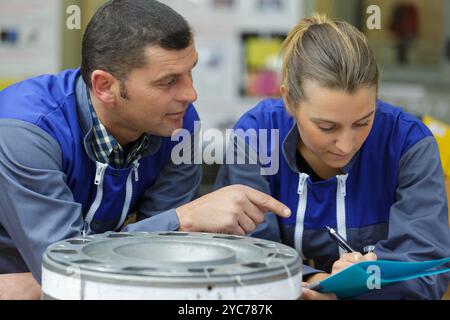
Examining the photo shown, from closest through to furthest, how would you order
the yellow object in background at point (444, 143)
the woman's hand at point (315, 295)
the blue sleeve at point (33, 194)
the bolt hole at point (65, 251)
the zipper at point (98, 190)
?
the bolt hole at point (65, 251) → the woman's hand at point (315, 295) → the blue sleeve at point (33, 194) → the zipper at point (98, 190) → the yellow object in background at point (444, 143)

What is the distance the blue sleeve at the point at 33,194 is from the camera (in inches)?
74.7

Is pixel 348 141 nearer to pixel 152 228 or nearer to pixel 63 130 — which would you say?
pixel 152 228

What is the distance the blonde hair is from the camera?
83.0 inches

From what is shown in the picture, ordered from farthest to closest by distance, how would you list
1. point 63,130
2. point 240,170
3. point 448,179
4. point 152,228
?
1. point 448,179
2. point 240,170
3. point 63,130
4. point 152,228

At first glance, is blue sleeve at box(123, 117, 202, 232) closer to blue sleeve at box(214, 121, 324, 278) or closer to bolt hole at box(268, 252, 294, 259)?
blue sleeve at box(214, 121, 324, 278)

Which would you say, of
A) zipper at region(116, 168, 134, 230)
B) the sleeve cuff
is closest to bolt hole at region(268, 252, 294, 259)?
the sleeve cuff

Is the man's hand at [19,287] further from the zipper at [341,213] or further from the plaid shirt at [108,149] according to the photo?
the zipper at [341,213]

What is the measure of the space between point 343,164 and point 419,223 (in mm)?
261

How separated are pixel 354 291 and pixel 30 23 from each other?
8.98ft

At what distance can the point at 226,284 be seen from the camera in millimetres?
1388

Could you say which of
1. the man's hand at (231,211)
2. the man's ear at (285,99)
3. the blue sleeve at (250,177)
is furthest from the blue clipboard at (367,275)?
the man's ear at (285,99)

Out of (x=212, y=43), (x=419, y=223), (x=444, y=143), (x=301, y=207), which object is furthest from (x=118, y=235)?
(x=212, y=43)
